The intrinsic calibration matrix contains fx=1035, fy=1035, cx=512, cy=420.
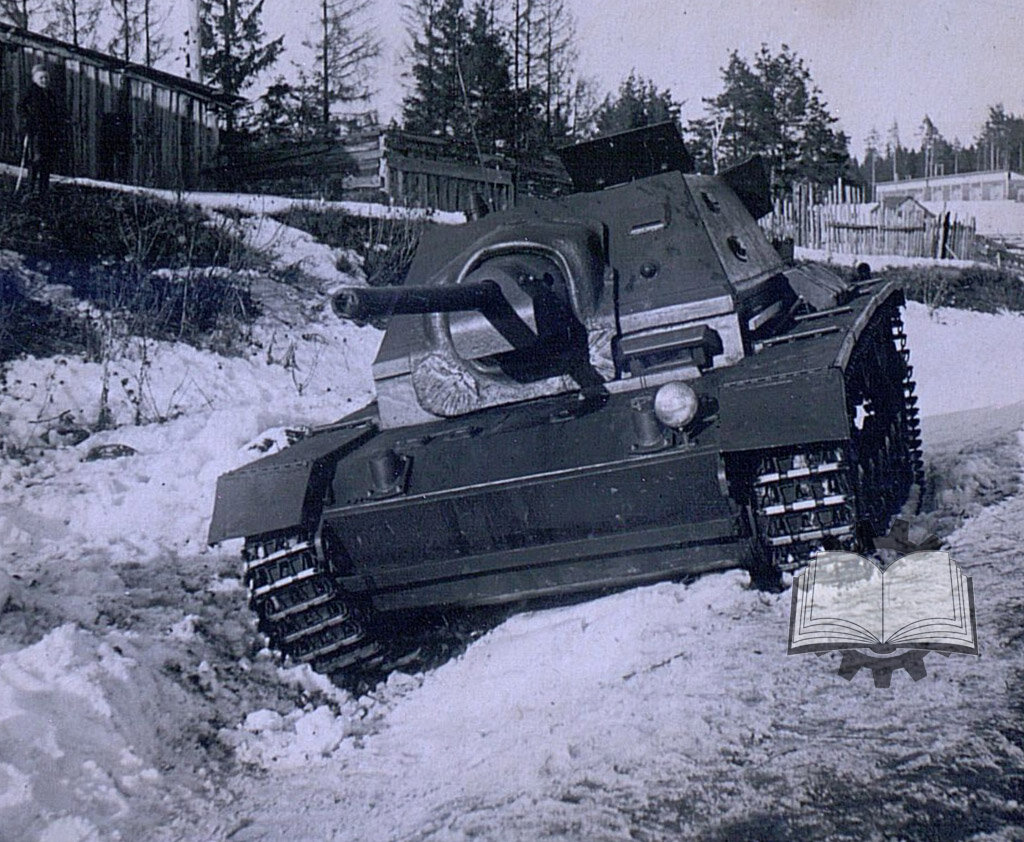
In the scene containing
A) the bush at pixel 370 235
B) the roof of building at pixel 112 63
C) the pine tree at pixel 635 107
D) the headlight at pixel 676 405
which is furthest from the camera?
the pine tree at pixel 635 107

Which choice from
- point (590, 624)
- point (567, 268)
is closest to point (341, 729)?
point (590, 624)

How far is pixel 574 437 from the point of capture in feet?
15.4

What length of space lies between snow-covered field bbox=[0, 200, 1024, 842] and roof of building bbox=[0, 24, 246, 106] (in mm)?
10296

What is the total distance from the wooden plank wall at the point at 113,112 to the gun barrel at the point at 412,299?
38.8ft

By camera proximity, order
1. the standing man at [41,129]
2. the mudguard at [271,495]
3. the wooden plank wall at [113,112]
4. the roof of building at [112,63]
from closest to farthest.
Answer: the mudguard at [271,495] < the standing man at [41,129] < the roof of building at [112,63] < the wooden plank wall at [113,112]

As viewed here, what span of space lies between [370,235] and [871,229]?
10.7 metres

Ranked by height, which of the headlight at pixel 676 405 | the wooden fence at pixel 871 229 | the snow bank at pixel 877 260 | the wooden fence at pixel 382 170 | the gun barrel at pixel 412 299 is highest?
the wooden fence at pixel 382 170

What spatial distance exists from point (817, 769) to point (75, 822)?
2.49 metres

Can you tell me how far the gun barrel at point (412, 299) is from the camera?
4.20 m

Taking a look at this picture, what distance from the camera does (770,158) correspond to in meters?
25.9

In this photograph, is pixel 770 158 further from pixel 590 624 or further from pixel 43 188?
pixel 590 624

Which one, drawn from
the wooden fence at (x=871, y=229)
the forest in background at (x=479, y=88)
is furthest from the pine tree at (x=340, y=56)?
the wooden fence at (x=871, y=229)

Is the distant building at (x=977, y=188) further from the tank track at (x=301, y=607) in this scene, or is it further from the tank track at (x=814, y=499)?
the tank track at (x=301, y=607)

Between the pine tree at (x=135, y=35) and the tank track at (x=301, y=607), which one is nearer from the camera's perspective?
the tank track at (x=301, y=607)
